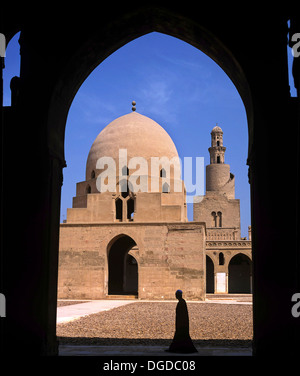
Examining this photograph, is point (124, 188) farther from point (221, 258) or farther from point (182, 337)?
point (182, 337)

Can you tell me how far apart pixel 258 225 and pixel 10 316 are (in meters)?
3.49

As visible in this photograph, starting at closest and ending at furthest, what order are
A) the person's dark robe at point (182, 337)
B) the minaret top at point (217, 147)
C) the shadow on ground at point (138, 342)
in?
the person's dark robe at point (182, 337) → the shadow on ground at point (138, 342) → the minaret top at point (217, 147)

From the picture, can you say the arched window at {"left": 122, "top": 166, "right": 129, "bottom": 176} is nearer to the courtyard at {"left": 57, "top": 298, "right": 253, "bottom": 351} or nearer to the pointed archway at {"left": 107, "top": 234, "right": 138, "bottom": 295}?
the pointed archway at {"left": 107, "top": 234, "right": 138, "bottom": 295}

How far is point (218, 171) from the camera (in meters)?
64.7

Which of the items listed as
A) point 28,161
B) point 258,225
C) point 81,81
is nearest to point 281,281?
point 258,225

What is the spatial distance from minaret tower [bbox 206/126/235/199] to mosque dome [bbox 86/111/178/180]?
33.9 m

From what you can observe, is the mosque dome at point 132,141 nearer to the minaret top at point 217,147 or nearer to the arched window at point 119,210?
the arched window at point 119,210

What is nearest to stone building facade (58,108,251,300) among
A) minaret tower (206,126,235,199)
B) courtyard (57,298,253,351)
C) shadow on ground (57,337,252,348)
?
courtyard (57,298,253,351)

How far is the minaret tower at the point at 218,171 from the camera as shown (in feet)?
210

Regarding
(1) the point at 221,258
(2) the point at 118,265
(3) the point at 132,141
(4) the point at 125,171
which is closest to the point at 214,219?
(1) the point at 221,258

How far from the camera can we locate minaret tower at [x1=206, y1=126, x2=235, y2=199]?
64.1m

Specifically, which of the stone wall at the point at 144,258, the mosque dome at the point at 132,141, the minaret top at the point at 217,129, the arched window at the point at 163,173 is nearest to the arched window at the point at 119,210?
the stone wall at the point at 144,258

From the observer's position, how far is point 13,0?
6602 mm

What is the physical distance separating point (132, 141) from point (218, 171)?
37377mm
